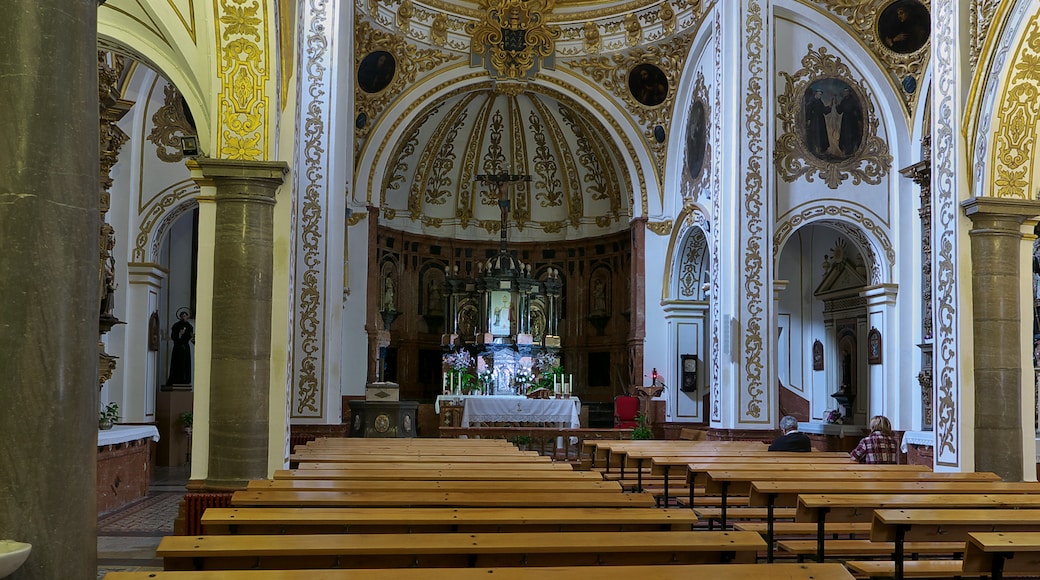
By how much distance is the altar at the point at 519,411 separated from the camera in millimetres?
18453

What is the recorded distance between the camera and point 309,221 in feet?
39.6

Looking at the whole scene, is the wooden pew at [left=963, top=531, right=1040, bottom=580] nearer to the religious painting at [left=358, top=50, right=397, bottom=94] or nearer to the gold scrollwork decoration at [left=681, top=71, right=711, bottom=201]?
the gold scrollwork decoration at [left=681, top=71, right=711, bottom=201]

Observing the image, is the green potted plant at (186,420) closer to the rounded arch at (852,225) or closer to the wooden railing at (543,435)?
the wooden railing at (543,435)

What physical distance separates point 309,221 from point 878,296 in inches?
377

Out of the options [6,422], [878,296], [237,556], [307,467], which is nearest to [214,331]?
[307,467]

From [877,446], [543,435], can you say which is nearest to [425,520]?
[877,446]

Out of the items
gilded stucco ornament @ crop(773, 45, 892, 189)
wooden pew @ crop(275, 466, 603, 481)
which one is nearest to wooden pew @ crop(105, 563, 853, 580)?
wooden pew @ crop(275, 466, 603, 481)

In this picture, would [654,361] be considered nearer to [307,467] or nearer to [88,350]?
[307,467]

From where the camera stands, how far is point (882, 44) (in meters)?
16.4

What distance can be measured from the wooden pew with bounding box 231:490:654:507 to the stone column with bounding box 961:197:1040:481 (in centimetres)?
511

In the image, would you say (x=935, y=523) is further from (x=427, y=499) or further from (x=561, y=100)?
(x=561, y=100)

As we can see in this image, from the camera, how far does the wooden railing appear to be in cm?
1496


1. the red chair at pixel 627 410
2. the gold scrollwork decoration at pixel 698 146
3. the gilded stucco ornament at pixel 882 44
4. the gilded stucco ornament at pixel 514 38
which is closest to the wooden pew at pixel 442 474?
the gold scrollwork decoration at pixel 698 146

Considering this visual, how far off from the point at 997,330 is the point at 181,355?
12.1 m
